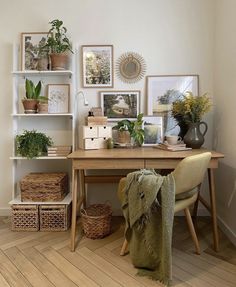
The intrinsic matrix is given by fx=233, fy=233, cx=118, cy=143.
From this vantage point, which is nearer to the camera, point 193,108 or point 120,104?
point 193,108

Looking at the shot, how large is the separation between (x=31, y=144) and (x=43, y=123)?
34cm

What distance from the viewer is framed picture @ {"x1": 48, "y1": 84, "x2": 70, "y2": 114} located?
2451 mm

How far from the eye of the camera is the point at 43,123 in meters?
2.50

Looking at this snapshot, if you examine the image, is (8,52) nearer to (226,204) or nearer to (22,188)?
(22,188)

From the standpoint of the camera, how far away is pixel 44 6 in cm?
241

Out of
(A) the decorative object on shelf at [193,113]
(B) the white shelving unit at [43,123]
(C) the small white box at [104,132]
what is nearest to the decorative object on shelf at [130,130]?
(C) the small white box at [104,132]

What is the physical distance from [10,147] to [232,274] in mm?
2315

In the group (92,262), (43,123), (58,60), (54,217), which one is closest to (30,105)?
(43,123)

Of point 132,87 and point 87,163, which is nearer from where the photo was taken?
point 87,163

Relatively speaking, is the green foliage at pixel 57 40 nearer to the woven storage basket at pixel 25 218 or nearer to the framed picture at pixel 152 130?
the framed picture at pixel 152 130

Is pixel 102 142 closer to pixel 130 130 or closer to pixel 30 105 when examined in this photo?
pixel 130 130

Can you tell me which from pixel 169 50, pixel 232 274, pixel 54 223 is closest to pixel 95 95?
pixel 169 50

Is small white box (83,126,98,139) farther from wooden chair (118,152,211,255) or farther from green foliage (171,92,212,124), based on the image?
green foliage (171,92,212,124)

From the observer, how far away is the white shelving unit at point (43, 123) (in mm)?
2395
